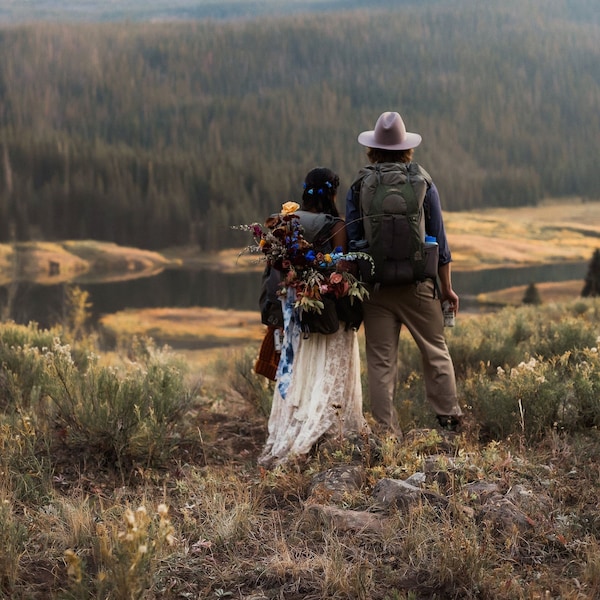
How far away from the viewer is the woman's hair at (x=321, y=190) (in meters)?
4.68

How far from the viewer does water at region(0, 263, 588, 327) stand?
642 inches

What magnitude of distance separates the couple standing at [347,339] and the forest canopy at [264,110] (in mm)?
11459

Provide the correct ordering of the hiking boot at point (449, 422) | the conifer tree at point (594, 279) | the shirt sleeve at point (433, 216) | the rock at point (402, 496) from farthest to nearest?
the conifer tree at point (594, 279) → the hiking boot at point (449, 422) → the shirt sleeve at point (433, 216) → the rock at point (402, 496)

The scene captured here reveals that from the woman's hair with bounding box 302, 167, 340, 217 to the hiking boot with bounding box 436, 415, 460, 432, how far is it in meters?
1.46

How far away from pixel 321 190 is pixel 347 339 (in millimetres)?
850

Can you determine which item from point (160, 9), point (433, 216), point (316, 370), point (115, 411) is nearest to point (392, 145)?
point (433, 216)

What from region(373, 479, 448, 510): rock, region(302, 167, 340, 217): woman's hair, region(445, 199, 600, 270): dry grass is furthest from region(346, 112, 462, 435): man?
region(445, 199, 600, 270): dry grass

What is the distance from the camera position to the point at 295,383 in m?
4.83

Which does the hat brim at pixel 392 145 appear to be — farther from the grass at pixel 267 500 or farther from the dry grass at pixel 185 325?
the dry grass at pixel 185 325

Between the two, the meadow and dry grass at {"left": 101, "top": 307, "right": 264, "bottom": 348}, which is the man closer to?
the meadow

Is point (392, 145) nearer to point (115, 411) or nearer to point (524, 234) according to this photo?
point (115, 411)

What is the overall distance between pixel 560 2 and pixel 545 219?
16.7 ft

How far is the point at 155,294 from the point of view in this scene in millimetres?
16797

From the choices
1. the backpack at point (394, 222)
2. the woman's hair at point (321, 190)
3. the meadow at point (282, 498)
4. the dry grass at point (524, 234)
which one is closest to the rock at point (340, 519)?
the meadow at point (282, 498)
